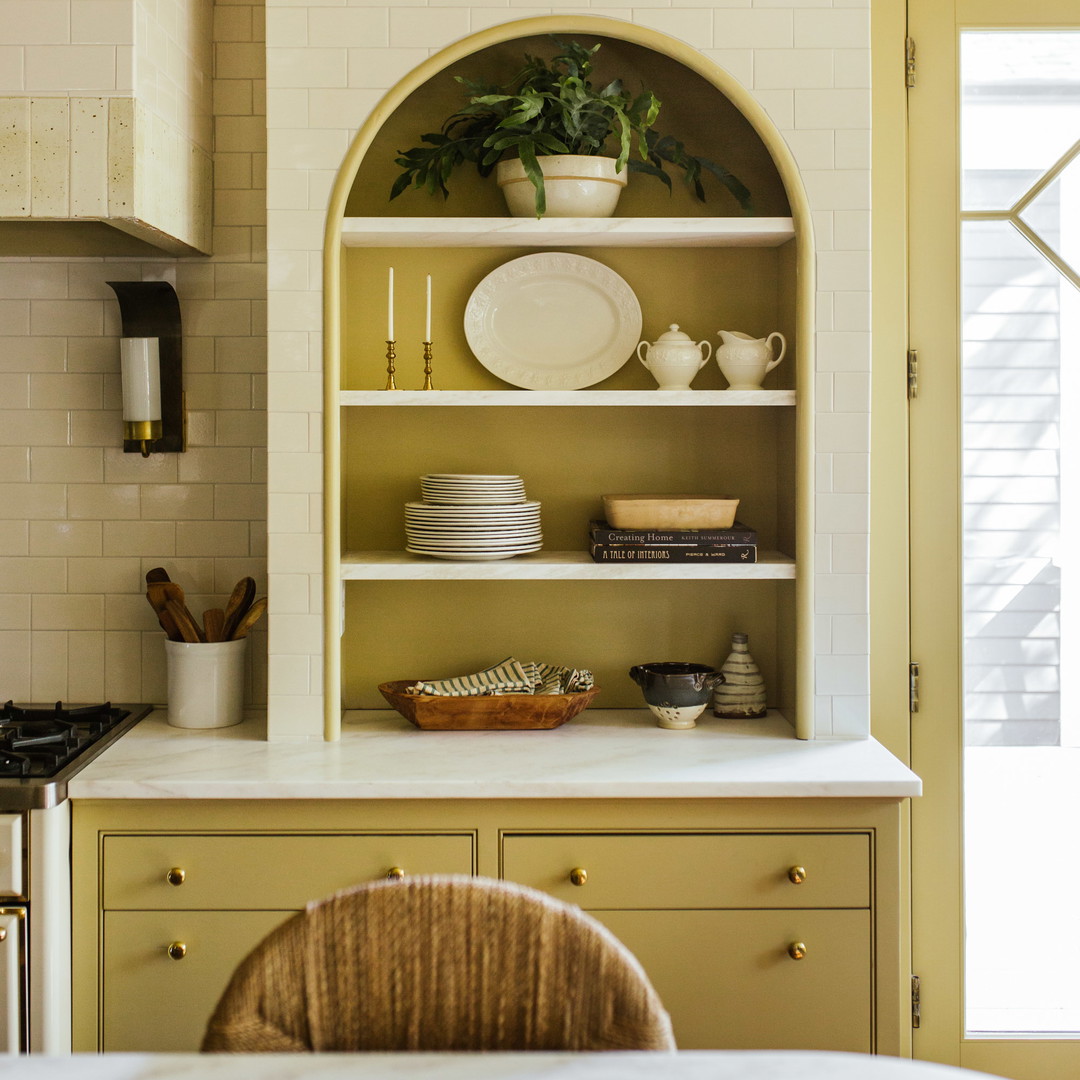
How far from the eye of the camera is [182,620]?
233 cm

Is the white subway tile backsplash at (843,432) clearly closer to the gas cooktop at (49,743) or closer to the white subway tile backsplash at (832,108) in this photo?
the white subway tile backsplash at (832,108)

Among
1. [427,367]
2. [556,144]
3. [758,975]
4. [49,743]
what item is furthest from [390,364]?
[758,975]

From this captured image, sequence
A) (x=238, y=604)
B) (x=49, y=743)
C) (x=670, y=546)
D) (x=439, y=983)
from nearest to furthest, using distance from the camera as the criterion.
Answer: (x=439, y=983) → (x=49, y=743) → (x=670, y=546) → (x=238, y=604)

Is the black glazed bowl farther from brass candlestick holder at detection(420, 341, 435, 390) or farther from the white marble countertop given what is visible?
brass candlestick holder at detection(420, 341, 435, 390)

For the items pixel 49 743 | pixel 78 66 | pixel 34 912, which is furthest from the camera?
pixel 49 743

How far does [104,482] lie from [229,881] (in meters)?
1.02

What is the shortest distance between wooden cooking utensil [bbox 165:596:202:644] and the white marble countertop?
20cm

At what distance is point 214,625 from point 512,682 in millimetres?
650

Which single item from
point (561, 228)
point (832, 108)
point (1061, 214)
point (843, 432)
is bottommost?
point (843, 432)

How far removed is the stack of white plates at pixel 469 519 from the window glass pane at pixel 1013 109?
127 centimetres

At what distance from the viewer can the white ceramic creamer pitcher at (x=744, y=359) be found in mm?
2287

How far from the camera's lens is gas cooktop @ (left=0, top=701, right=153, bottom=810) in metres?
1.90

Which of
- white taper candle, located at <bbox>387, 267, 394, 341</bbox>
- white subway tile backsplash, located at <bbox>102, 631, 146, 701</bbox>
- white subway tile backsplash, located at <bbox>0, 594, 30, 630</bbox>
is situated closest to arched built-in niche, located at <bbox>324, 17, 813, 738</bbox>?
white taper candle, located at <bbox>387, 267, 394, 341</bbox>

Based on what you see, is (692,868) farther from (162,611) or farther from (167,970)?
(162,611)
